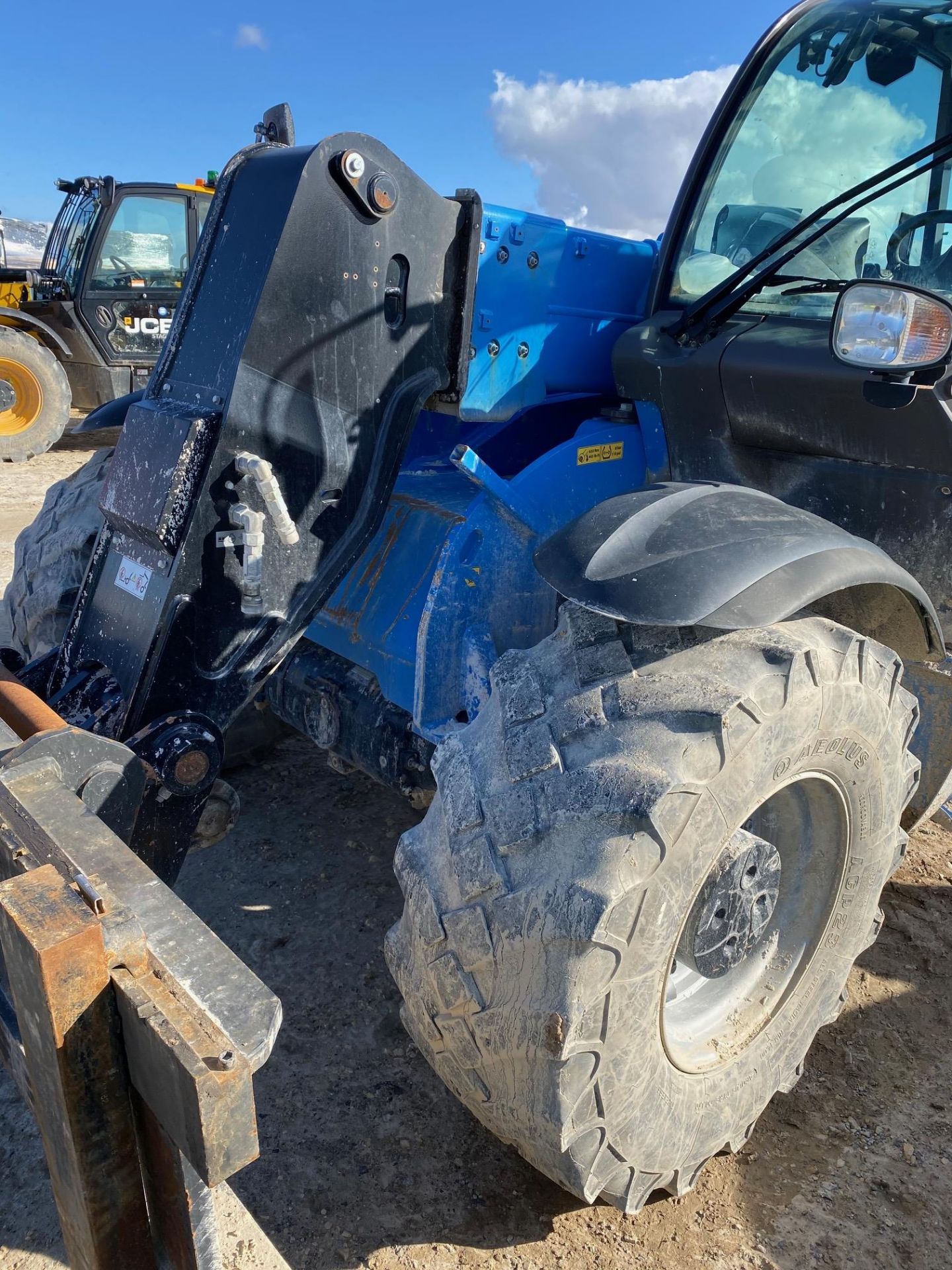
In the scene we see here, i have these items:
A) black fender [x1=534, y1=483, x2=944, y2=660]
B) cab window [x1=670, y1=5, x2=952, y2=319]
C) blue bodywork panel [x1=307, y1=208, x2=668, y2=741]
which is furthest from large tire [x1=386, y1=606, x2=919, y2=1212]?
cab window [x1=670, y1=5, x2=952, y2=319]

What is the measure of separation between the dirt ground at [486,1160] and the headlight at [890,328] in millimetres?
1794

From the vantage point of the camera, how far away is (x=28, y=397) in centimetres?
1050

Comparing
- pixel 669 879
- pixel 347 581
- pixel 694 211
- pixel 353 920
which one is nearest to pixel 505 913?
pixel 669 879

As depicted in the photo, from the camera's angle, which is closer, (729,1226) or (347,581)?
(729,1226)

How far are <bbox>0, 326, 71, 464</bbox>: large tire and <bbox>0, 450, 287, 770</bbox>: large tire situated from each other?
758 centimetres

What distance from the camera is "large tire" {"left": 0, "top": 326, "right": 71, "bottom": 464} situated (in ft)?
33.6

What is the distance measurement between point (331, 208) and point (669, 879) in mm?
1578

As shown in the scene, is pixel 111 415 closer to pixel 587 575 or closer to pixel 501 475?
pixel 501 475

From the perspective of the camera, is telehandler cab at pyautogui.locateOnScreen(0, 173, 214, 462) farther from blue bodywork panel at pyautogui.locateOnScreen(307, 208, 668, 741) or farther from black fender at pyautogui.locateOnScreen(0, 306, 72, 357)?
blue bodywork panel at pyautogui.locateOnScreen(307, 208, 668, 741)

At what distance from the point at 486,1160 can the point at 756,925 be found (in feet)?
2.83

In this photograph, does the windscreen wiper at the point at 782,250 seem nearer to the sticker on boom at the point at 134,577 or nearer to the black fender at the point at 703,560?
the black fender at the point at 703,560

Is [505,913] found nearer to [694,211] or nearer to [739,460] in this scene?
[739,460]

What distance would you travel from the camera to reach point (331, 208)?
6.92ft

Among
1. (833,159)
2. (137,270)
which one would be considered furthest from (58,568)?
(137,270)
